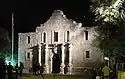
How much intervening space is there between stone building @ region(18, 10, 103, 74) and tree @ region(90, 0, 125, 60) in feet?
25.5

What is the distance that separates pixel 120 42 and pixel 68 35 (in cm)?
1389

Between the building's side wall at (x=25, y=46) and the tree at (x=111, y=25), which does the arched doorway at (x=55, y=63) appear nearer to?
the building's side wall at (x=25, y=46)

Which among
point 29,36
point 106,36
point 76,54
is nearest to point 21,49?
point 29,36

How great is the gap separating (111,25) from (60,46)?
44.2ft

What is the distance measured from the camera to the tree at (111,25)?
92.5ft

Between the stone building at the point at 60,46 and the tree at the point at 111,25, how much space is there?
777 centimetres

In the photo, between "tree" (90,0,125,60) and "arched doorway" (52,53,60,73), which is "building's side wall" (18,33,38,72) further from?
"tree" (90,0,125,60)

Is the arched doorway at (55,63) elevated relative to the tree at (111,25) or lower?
lower

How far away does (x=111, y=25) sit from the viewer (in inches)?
1226

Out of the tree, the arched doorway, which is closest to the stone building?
the arched doorway

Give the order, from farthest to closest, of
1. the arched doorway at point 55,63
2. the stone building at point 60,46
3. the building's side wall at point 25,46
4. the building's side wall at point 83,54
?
the building's side wall at point 25,46 → the arched doorway at point 55,63 → the stone building at point 60,46 → the building's side wall at point 83,54

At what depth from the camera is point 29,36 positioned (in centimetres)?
4694

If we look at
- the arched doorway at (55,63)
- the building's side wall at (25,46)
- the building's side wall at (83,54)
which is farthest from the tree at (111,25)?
the building's side wall at (25,46)

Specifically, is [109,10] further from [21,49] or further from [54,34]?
[21,49]
